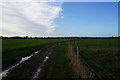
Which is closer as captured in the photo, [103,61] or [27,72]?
[27,72]

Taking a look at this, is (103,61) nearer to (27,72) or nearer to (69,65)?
(69,65)

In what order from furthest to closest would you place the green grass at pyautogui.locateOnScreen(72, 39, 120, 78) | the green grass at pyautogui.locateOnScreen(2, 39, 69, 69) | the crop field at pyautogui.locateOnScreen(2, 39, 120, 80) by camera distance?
the green grass at pyautogui.locateOnScreen(2, 39, 69, 69)
the green grass at pyautogui.locateOnScreen(72, 39, 120, 78)
the crop field at pyautogui.locateOnScreen(2, 39, 120, 80)

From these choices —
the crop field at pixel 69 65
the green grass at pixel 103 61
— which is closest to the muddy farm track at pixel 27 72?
the crop field at pixel 69 65

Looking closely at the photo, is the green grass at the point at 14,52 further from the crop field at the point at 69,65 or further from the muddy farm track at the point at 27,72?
the muddy farm track at the point at 27,72

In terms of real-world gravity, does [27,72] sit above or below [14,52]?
below

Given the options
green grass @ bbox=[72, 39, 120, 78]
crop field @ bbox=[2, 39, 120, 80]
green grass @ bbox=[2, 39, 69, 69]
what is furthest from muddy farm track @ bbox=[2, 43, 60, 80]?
green grass @ bbox=[72, 39, 120, 78]

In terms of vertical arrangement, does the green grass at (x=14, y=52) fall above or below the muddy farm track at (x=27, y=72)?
above

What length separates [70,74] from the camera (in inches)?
556

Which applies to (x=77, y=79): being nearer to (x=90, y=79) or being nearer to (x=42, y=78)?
(x=42, y=78)

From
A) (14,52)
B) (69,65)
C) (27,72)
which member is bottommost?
(27,72)

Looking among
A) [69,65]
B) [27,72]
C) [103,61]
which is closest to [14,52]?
[69,65]

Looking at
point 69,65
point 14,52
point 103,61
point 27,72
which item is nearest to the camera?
point 27,72

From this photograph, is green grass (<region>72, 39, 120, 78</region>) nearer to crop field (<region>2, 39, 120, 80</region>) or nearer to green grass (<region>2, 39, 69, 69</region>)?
crop field (<region>2, 39, 120, 80</region>)

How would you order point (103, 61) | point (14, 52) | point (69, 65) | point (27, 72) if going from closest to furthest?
1. point (27, 72)
2. point (69, 65)
3. point (103, 61)
4. point (14, 52)
